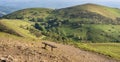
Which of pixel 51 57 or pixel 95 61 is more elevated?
pixel 51 57

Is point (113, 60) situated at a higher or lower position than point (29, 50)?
lower

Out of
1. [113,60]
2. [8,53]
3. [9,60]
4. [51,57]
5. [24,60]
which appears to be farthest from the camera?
[113,60]

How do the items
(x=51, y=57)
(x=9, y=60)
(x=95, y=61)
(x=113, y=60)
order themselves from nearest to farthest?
(x=9, y=60), (x=51, y=57), (x=95, y=61), (x=113, y=60)

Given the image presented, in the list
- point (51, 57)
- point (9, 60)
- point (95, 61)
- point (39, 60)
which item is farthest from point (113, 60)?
point (9, 60)

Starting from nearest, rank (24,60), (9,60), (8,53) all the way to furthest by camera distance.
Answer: (9,60) → (24,60) → (8,53)

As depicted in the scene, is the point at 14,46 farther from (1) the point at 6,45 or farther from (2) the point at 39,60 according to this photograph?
(2) the point at 39,60

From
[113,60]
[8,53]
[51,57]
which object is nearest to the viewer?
[8,53]

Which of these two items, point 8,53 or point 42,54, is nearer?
point 8,53

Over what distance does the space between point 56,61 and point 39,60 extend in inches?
82.9

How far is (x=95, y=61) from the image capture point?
40.0 metres

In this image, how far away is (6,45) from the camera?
33.6 metres

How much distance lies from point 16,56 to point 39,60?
210 cm

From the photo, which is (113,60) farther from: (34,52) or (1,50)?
(1,50)

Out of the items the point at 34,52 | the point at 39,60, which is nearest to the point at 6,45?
the point at 34,52
